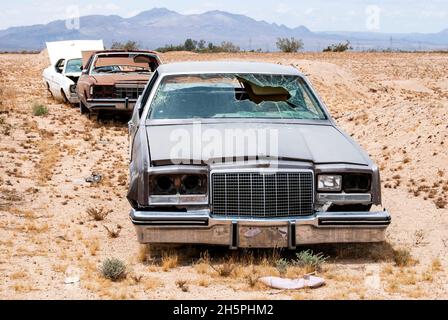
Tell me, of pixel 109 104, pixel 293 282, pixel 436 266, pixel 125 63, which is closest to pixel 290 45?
pixel 125 63

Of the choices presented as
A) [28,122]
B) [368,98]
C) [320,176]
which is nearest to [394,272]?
[320,176]

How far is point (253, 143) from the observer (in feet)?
19.9

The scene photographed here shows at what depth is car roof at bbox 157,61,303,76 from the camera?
7.66m

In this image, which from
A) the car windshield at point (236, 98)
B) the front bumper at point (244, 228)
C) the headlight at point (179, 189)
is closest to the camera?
the front bumper at point (244, 228)

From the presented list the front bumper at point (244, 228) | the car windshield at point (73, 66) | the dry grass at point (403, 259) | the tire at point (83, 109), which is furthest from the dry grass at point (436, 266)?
the car windshield at point (73, 66)

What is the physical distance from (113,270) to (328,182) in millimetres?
1826

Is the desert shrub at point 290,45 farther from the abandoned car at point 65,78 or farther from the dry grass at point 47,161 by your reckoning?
the dry grass at point 47,161

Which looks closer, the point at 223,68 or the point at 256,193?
the point at 256,193

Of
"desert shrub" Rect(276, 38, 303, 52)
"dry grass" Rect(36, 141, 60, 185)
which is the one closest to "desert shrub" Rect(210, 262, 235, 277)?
"dry grass" Rect(36, 141, 60, 185)

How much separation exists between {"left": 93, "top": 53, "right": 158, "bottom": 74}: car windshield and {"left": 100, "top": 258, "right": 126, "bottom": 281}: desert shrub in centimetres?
A: 985

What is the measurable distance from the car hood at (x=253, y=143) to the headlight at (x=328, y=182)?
132mm

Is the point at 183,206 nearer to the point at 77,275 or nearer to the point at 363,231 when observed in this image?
the point at 77,275

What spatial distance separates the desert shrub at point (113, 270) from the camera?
552cm

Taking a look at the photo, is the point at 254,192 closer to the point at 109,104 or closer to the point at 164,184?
the point at 164,184
